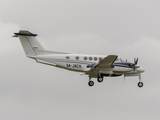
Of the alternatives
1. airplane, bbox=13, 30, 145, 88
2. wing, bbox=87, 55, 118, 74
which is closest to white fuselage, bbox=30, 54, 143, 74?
airplane, bbox=13, 30, 145, 88

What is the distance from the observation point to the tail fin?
196 ft

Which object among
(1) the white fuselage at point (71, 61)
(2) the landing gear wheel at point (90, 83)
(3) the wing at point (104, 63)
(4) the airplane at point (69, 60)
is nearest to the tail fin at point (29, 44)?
(4) the airplane at point (69, 60)

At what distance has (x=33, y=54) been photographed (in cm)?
5975

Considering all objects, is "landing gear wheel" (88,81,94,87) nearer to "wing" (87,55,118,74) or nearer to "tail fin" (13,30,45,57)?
"wing" (87,55,118,74)

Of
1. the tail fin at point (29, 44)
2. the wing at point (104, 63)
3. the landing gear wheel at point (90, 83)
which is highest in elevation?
the tail fin at point (29, 44)

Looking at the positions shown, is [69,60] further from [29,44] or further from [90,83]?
[29,44]

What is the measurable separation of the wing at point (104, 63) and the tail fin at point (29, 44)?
6661 mm

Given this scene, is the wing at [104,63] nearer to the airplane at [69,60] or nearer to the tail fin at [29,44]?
the airplane at [69,60]

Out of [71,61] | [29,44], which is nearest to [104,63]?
[71,61]

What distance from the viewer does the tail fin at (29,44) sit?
5962cm

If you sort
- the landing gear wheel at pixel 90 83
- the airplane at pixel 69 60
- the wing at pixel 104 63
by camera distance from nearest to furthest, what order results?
1. the wing at pixel 104 63
2. the airplane at pixel 69 60
3. the landing gear wheel at pixel 90 83

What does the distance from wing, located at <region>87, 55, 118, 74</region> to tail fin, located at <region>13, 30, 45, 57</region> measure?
6661 mm

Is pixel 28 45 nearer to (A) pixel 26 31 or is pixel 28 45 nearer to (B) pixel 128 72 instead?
(A) pixel 26 31

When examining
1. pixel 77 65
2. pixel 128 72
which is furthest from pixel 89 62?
pixel 128 72
